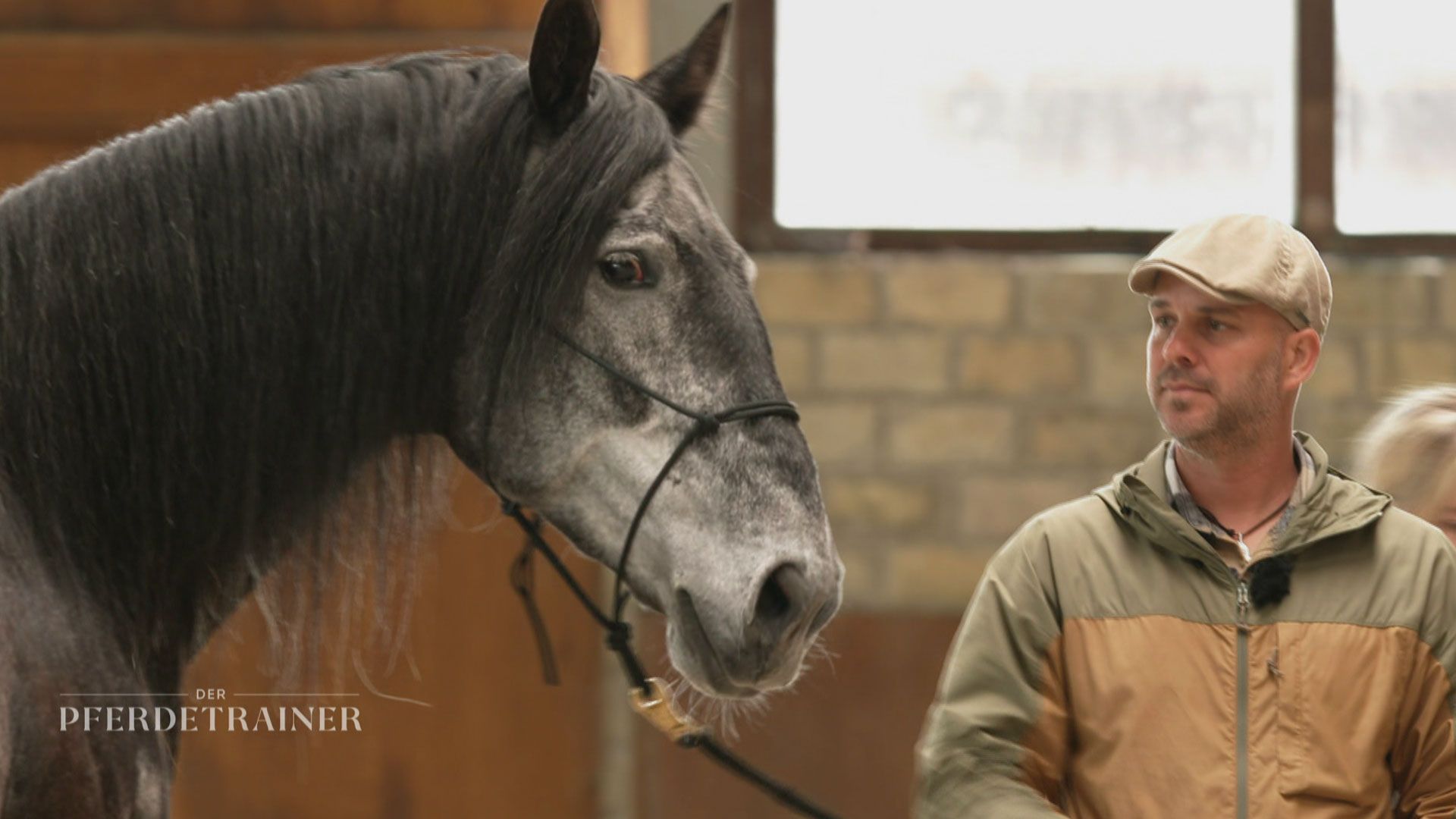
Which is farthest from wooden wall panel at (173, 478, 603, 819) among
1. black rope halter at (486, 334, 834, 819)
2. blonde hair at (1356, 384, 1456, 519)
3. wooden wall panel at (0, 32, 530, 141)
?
black rope halter at (486, 334, 834, 819)

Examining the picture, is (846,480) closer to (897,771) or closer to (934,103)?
(897,771)

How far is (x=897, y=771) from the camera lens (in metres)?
4.59

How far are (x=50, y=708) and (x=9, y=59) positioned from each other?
10.5ft

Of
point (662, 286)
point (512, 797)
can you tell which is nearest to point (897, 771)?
point (512, 797)

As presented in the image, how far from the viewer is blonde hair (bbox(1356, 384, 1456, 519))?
251 centimetres

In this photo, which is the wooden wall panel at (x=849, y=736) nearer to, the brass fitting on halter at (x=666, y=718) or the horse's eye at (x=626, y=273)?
the brass fitting on halter at (x=666, y=718)

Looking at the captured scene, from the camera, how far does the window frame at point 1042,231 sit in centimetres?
470

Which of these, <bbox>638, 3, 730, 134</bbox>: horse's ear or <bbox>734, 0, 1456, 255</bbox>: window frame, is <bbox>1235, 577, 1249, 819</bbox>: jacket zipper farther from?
<bbox>734, 0, 1456, 255</bbox>: window frame

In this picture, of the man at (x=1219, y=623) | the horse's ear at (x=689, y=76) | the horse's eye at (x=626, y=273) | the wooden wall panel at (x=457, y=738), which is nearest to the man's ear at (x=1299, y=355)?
the man at (x=1219, y=623)

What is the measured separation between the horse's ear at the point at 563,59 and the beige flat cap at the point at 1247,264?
0.66 metres

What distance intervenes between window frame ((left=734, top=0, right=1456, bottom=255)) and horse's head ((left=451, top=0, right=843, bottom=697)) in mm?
2779

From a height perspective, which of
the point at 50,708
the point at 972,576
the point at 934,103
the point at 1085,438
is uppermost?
the point at 934,103

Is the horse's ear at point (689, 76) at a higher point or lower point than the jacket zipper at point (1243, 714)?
higher

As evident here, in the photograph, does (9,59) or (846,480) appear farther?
(846,480)
